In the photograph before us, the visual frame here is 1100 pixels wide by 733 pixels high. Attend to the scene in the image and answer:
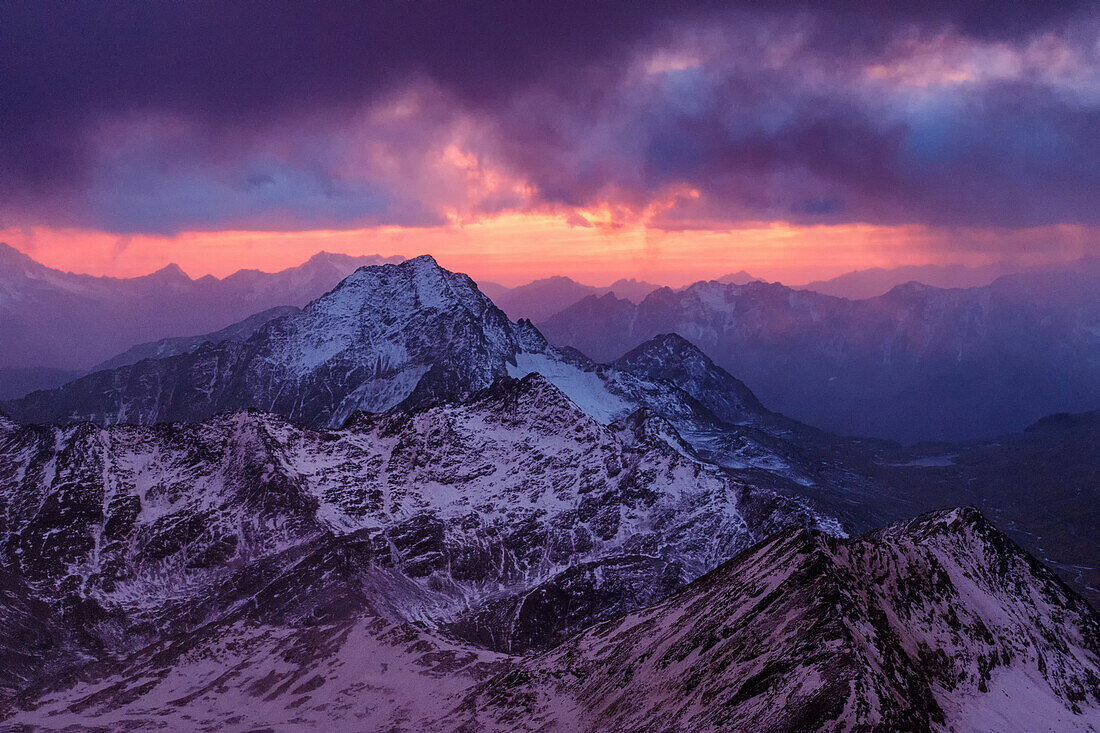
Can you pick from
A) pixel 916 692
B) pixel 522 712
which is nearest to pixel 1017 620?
pixel 916 692

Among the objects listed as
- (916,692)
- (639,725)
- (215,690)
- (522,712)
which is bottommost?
(215,690)

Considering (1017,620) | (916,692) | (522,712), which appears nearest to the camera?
(916,692)

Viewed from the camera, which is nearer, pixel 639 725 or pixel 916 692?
pixel 916 692

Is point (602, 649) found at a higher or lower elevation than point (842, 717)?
lower

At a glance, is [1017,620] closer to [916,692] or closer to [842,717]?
[916,692]

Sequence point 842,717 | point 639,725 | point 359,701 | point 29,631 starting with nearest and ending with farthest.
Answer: point 842,717 → point 639,725 → point 359,701 → point 29,631

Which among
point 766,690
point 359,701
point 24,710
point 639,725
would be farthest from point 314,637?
point 766,690
